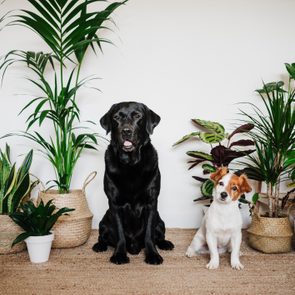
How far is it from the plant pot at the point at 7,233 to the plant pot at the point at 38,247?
21 cm

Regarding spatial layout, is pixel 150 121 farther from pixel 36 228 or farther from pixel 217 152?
pixel 36 228

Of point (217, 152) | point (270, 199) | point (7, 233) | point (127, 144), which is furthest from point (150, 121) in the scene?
point (7, 233)

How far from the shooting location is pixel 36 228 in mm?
2146

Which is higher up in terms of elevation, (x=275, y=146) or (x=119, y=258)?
(x=275, y=146)

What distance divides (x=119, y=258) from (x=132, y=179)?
46 cm

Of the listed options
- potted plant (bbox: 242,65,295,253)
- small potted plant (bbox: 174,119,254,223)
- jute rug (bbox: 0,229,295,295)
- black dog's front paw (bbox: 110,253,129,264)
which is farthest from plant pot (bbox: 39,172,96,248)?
potted plant (bbox: 242,65,295,253)

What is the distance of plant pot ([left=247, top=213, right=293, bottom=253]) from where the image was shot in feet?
7.57

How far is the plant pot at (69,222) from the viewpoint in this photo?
7.88ft

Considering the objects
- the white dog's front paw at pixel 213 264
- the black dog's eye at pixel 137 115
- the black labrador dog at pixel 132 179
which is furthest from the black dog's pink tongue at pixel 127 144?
the white dog's front paw at pixel 213 264

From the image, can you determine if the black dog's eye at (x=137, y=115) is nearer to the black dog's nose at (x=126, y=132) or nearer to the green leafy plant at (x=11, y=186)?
the black dog's nose at (x=126, y=132)

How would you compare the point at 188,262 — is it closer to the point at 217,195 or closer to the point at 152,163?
the point at 217,195

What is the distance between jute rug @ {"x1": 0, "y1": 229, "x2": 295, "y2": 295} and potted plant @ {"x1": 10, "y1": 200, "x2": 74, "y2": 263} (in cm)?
7

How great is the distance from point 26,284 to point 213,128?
1574mm

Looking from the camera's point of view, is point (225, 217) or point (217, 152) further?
point (217, 152)
